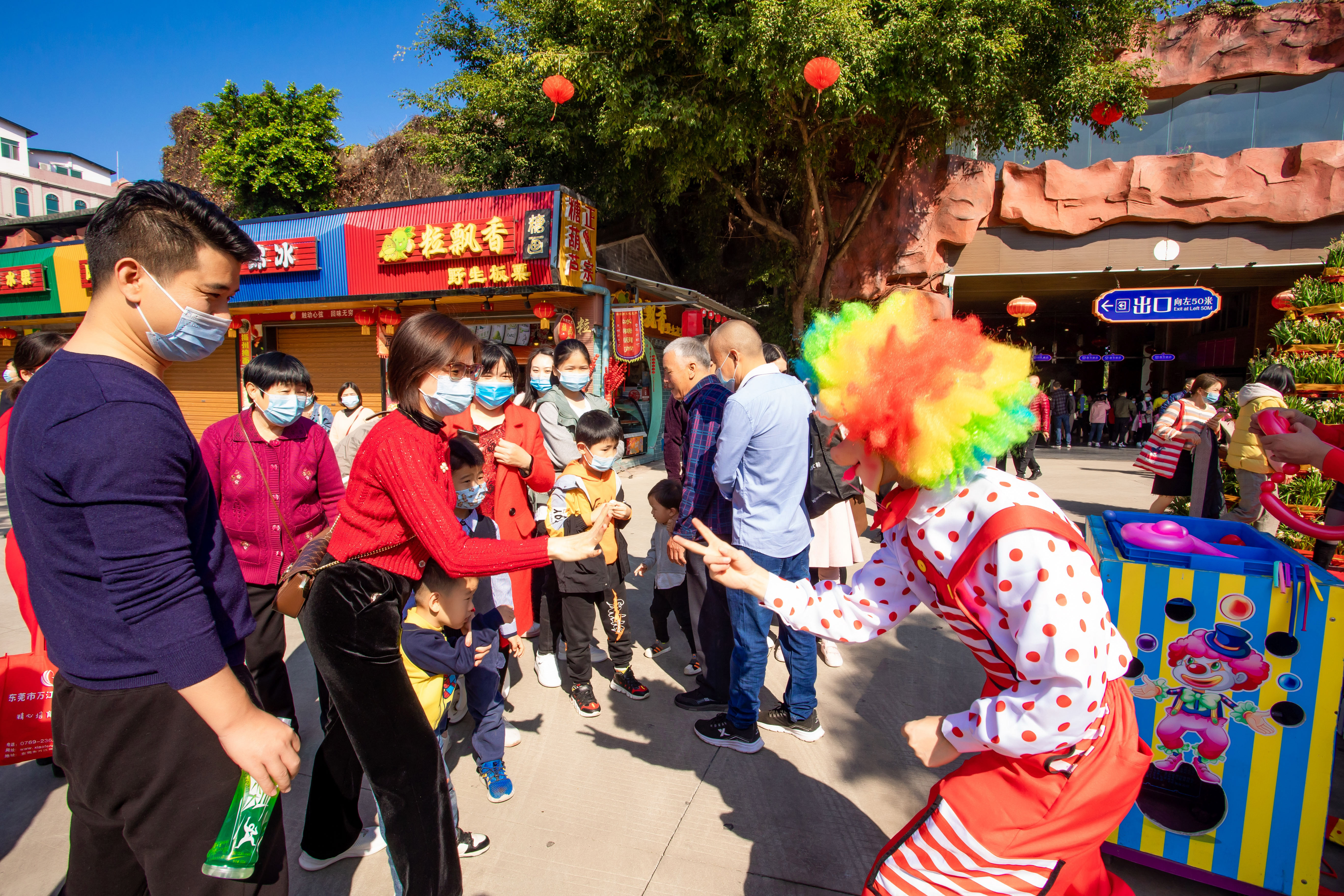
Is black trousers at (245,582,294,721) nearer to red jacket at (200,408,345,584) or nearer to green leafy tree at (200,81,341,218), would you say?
red jacket at (200,408,345,584)

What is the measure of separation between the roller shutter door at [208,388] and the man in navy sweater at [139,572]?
1531 centimetres

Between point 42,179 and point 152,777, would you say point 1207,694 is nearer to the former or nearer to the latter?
point 152,777

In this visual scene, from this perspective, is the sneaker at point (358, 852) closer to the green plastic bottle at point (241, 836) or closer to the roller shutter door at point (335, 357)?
the green plastic bottle at point (241, 836)

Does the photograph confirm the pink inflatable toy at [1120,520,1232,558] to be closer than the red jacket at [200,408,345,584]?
Yes

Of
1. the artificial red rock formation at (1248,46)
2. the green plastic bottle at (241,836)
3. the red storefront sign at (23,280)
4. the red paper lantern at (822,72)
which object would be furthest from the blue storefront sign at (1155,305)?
the red storefront sign at (23,280)

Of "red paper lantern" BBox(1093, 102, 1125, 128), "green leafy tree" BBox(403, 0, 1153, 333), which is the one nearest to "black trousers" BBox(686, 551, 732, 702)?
"green leafy tree" BBox(403, 0, 1153, 333)

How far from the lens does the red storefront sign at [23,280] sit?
1406 cm

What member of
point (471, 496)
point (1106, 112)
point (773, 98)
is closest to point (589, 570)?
point (471, 496)

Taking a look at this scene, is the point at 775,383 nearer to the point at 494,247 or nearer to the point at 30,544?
the point at 30,544

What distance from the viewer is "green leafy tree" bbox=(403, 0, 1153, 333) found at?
9789mm

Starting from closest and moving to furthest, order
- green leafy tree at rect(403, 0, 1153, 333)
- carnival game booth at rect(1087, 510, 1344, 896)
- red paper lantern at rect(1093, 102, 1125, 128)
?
carnival game booth at rect(1087, 510, 1344, 896) → green leafy tree at rect(403, 0, 1153, 333) → red paper lantern at rect(1093, 102, 1125, 128)

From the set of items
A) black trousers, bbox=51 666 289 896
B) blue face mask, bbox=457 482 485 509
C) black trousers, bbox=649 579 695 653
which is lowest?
black trousers, bbox=649 579 695 653

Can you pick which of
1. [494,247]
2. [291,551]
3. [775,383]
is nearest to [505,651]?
[291,551]

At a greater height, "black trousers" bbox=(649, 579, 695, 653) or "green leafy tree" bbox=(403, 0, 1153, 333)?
"green leafy tree" bbox=(403, 0, 1153, 333)
